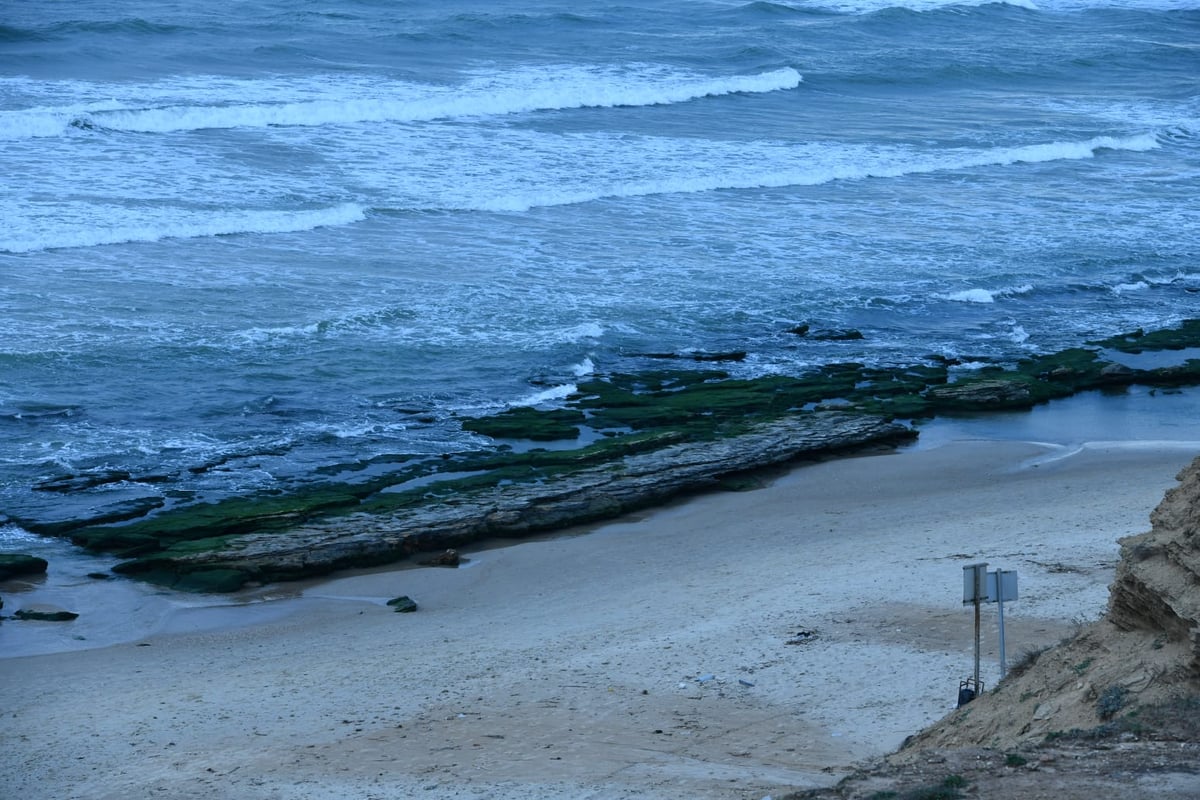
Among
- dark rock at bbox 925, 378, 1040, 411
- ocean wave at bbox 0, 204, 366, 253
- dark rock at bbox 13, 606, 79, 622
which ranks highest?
ocean wave at bbox 0, 204, 366, 253

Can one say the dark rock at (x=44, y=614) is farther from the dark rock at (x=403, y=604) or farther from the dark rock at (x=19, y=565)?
the dark rock at (x=403, y=604)

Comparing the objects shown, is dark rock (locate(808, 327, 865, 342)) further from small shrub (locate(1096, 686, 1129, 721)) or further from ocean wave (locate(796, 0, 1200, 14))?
ocean wave (locate(796, 0, 1200, 14))

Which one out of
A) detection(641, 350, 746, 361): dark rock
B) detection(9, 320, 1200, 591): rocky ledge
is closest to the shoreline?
detection(9, 320, 1200, 591): rocky ledge

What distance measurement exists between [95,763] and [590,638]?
4683 millimetres

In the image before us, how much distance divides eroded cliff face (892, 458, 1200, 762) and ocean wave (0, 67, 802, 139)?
98.6ft

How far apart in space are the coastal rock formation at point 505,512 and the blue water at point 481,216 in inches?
70.6

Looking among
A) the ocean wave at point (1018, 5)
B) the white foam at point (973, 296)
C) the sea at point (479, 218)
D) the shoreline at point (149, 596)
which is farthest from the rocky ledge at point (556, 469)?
the ocean wave at point (1018, 5)

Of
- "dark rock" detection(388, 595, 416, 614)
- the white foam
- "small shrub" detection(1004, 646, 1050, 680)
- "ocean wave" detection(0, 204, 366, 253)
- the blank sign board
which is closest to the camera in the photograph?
"small shrub" detection(1004, 646, 1050, 680)

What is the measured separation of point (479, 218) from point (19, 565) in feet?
56.2

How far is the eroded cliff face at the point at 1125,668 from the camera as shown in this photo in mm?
9680

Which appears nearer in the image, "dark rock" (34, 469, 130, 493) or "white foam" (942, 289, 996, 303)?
"dark rock" (34, 469, 130, 493)

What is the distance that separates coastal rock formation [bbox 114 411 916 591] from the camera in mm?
15969

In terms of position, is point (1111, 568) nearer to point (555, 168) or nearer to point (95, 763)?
point (95, 763)

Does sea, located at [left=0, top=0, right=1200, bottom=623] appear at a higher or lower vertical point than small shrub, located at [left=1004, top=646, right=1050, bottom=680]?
higher
